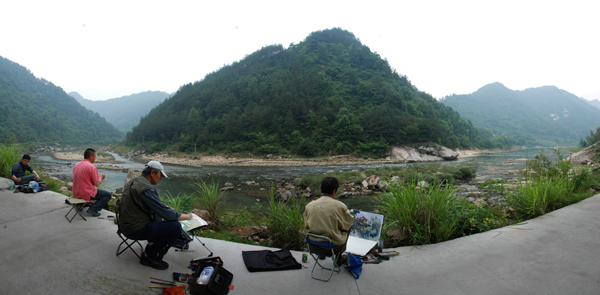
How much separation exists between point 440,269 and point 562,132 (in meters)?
163

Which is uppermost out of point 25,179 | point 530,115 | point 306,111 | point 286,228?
point 530,115

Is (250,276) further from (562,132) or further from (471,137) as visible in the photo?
(562,132)

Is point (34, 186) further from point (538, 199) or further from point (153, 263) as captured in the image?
point (538, 199)

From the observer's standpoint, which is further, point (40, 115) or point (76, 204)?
point (40, 115)

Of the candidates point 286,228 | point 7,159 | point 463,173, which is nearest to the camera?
point 286,228

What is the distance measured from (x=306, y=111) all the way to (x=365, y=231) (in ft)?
185

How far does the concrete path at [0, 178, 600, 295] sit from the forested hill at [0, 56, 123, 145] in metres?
73.9

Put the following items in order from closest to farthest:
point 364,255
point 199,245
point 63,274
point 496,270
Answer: point 63,274 < point 496,270 < point 364,255 < point 199,245

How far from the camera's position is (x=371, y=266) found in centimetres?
336

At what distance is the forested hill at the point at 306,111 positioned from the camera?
51.1 metres

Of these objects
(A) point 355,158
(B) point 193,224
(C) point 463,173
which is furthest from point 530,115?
(B) point 193,224

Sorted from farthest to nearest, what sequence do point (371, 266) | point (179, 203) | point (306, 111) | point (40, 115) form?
point (40, 115) < point (306, 111) < point (179, 203) < point (371, 266)

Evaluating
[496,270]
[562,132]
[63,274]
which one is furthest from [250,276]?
[562,132]

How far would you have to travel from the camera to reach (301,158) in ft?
152
